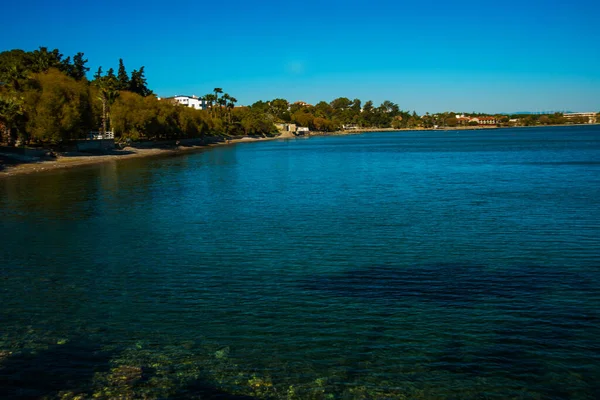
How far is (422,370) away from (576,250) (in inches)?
494

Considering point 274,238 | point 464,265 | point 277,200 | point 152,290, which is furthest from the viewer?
point 277,200

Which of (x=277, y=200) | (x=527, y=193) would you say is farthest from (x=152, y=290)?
(x=527, y=193)

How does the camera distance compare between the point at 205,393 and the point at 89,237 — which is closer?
the point at 205,393

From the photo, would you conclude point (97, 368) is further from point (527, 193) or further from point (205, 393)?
point (527, 193)

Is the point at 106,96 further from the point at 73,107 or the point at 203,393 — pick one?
the point at 203,393

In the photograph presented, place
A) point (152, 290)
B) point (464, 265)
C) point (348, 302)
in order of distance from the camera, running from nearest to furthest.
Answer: point (348, 302) < point (152, 290) < point (464, 265)

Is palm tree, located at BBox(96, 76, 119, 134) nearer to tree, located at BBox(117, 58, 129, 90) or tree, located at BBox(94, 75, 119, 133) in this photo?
tree, located at BBox(94, 75, 119, 133)

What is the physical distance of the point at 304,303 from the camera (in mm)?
14352

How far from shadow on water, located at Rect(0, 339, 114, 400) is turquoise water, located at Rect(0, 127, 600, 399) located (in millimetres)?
44

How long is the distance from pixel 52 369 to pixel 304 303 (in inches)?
260

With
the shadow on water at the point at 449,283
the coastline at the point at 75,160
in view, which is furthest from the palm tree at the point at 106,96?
the shadow on water at the point at 449,283

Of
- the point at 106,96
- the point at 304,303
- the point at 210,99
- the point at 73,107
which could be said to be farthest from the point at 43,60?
the point at 304,303

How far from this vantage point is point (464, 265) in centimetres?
1802

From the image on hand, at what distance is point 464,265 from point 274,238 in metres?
8.62
